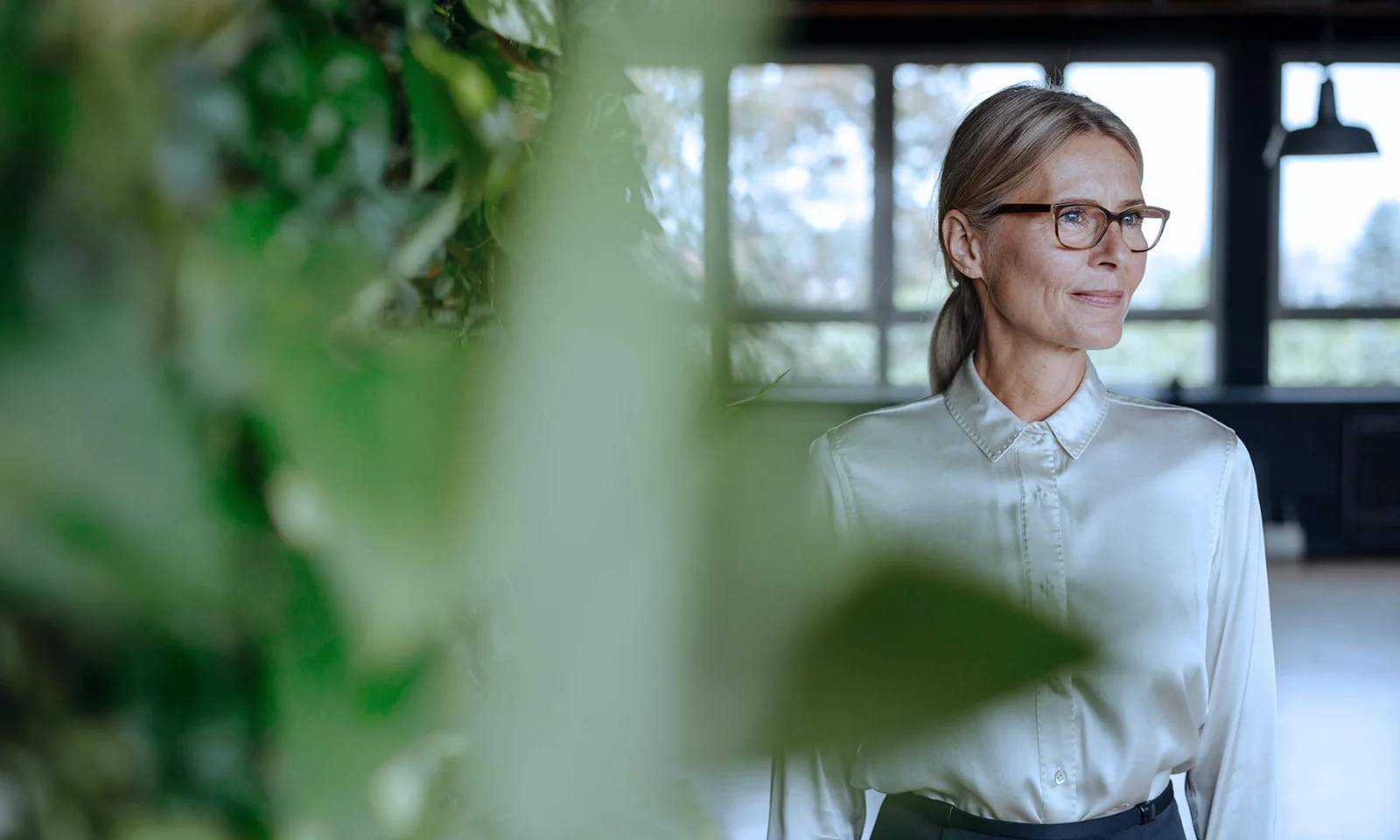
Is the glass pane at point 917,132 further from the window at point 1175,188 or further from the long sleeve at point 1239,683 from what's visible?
the long sleeve at point 1239,683

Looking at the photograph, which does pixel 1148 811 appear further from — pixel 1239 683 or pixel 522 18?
pixel 522 18

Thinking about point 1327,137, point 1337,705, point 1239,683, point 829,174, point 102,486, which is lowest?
point 1337,705

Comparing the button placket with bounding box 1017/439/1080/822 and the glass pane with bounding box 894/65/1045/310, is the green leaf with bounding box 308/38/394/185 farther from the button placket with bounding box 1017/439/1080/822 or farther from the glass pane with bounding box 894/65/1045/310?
the glass pane with bounding box 894/65/1045/310

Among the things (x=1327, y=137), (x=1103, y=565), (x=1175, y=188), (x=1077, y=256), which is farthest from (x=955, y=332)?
(x=1175, y=188)

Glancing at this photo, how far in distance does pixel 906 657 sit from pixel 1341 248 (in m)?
9.74

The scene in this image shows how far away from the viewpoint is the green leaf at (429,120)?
259 millimetres

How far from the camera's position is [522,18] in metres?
0.34

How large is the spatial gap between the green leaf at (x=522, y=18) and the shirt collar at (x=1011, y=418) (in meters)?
0.99

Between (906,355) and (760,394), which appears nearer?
(760,394)

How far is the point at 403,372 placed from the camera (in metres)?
0.19

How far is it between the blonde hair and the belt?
493mm

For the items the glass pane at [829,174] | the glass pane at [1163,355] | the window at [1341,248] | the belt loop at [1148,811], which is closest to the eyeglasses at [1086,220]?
the belt loop at [1148,811]

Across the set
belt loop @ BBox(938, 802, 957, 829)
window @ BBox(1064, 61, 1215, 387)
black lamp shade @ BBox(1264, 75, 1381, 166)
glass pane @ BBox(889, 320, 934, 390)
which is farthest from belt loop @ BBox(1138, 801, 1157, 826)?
glass pane @ BBox(889, 320, 934, 390)

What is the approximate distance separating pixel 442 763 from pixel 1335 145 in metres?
6.37
